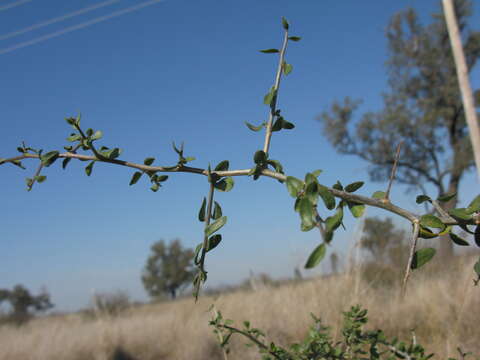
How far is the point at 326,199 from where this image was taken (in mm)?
310

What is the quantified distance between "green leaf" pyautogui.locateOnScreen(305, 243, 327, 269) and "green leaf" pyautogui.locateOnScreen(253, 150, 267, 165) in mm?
131

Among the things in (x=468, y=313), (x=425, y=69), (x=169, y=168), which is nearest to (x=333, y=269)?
(x=468, y=313)

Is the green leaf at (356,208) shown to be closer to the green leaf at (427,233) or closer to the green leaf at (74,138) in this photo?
the green leaf at (427,233)

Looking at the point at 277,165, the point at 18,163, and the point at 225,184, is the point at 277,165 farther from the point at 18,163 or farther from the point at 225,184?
the point at 18,163

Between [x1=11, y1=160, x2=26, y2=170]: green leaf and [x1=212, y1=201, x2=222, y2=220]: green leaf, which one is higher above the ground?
[x1=11, y1=160, x2=26, y2=170]: green leaf

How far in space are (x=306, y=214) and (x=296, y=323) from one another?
9.43ft

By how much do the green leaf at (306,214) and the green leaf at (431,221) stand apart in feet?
0.36

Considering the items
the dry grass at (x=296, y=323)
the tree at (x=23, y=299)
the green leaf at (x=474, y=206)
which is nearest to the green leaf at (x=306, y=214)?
the green leaf at (x=474, y=206)

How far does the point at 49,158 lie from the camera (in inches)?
18.3

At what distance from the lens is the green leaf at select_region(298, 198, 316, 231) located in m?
0.28

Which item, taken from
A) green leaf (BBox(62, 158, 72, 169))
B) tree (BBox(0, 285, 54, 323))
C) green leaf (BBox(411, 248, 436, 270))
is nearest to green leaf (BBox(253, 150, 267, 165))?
green leaf (BBox(411, 248, 436, 270))

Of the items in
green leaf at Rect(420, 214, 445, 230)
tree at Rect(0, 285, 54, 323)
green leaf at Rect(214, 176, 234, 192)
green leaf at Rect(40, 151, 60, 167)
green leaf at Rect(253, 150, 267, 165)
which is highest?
green leaf at Rect(40, 151, 60, 167)

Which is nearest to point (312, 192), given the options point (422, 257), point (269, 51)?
point (422, 257)

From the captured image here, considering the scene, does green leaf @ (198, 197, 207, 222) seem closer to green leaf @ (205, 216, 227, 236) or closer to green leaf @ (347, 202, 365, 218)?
green leaf @ (205, 216, 227, 236)
